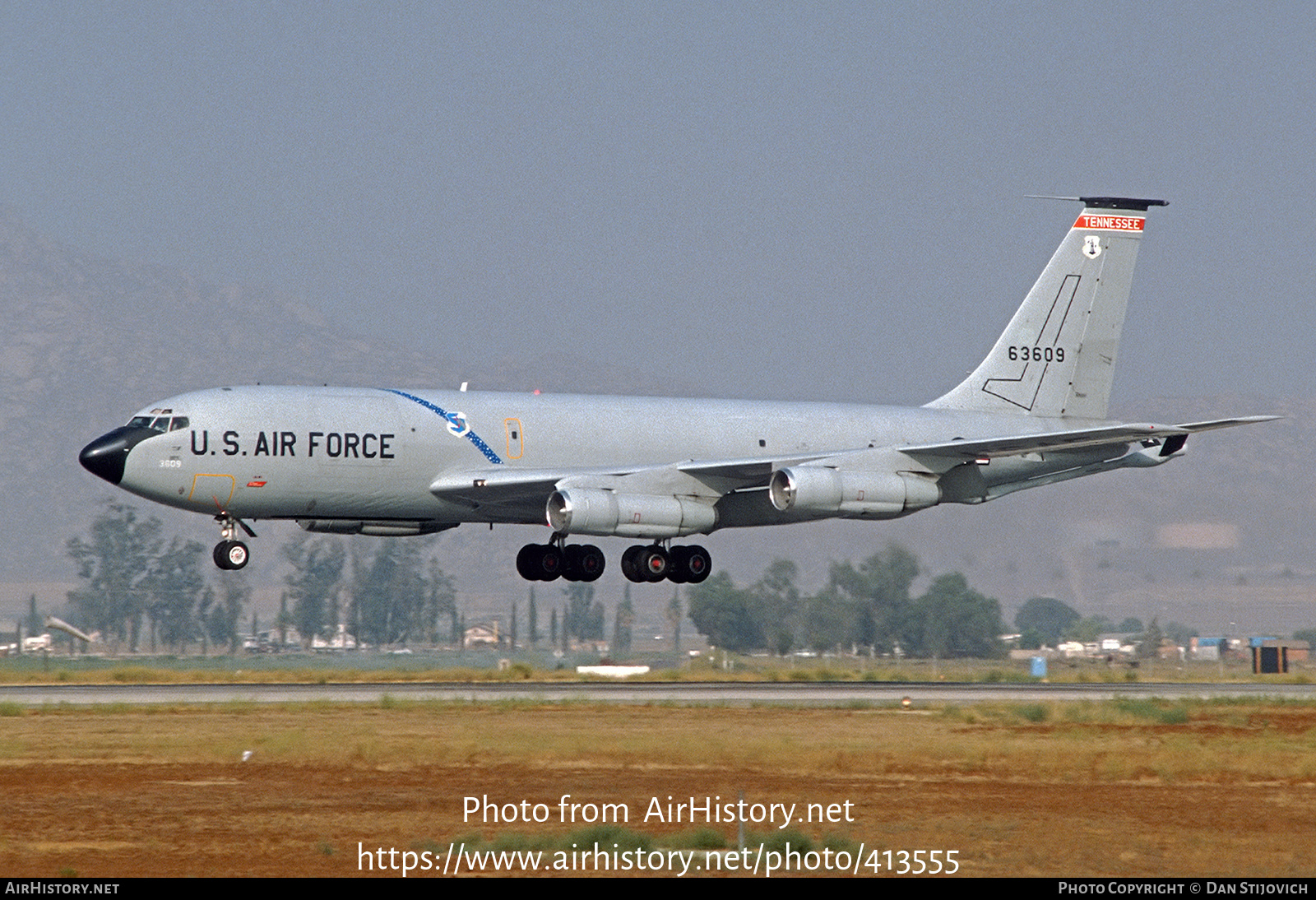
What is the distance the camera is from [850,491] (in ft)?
148

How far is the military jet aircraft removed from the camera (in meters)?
41.8

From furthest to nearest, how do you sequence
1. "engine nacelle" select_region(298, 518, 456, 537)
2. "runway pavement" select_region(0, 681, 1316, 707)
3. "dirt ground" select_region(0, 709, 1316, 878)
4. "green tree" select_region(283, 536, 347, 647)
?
"green tree" select_region(283, 536, 347, 647) → "engine nacelle" select_region(298, 518, 456, 537) → "runway pavement" select_region(0, 681, 1316, 707) → "dirt ground" select_region(0, 709, 1316, 878)

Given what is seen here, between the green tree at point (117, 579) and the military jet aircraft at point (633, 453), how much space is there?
73061 millimetres

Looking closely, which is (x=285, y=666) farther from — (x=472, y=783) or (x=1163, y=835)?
(x=1163, y=835)

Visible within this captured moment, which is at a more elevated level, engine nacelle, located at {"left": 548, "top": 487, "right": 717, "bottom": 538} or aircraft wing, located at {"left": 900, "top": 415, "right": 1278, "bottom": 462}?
aircraft wing, located at {"left": 900, "top": 415, "right": 1278, "bottom": 462}

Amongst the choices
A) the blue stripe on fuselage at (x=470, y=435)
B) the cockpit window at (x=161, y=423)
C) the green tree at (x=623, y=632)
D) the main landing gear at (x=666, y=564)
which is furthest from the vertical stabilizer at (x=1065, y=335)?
the cockpit window at (x=161, y=423)

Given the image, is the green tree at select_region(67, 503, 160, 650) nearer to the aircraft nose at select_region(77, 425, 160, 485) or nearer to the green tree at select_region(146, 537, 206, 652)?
the green tree at select_region(146, 537, 206, 652)

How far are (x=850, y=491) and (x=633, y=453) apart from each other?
5689 mm

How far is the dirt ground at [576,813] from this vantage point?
19766 mm

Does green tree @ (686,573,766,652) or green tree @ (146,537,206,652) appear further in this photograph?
green tree @ (146,537,206,652)

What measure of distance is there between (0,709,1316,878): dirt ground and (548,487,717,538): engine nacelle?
456 inches

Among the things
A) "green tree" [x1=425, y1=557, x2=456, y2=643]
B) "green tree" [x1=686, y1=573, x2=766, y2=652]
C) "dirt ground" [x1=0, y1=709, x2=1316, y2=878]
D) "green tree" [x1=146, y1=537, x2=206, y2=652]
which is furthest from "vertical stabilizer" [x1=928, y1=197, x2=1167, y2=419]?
"green tree" [x1=146, y1=537, x2=206, y2=652]

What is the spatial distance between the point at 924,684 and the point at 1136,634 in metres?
48.3
